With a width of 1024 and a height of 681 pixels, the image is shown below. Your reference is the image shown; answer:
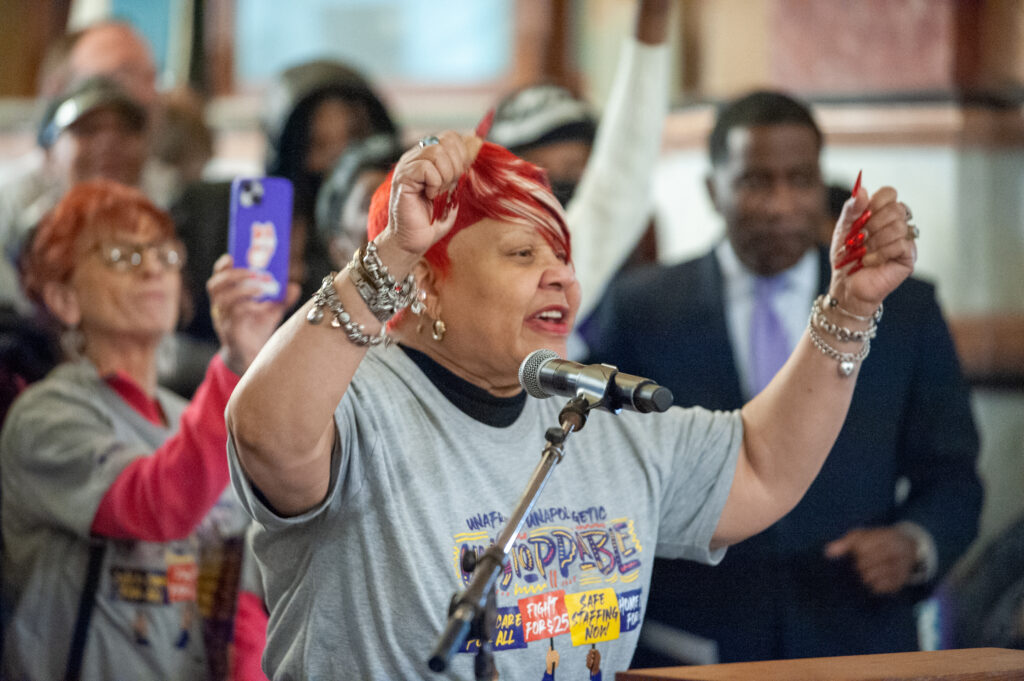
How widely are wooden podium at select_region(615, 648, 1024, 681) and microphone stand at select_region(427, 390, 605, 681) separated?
0.19 metres

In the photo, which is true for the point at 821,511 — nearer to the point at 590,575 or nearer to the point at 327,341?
the point at 590,575

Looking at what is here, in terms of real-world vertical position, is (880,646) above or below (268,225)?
below

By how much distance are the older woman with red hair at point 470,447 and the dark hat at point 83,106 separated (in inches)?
60.4

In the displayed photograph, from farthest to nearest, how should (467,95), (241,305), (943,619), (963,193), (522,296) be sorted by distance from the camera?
(467,95), (963,193), (943,619), (241,305), (522,296)

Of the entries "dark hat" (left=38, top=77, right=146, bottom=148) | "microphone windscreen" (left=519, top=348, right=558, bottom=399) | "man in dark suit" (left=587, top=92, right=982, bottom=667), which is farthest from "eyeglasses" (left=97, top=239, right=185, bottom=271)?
"microphone windscreen" (left=519, top=348, right=558, bottom=399)

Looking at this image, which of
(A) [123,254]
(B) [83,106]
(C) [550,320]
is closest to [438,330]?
(C) [550,320]

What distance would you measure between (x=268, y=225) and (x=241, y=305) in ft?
0.50

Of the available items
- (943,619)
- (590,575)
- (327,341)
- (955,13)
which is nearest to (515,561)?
(590,575)

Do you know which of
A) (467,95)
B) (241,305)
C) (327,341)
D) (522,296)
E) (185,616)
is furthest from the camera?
(467,95)

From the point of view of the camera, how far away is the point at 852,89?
3.50 m

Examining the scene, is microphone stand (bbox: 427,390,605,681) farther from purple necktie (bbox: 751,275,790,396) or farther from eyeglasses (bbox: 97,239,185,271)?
eyeglasses (bbox: 97,239,185,271)

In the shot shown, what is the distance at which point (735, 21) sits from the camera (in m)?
3.70

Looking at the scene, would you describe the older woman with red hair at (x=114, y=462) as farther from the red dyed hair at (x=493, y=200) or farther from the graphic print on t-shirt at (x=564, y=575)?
the graphic print on t-shirt at (x=564, y=575)

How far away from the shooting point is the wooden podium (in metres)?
1.22
